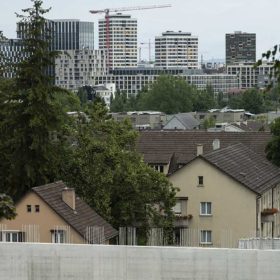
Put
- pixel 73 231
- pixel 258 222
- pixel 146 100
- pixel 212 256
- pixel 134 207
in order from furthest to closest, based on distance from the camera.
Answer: pixel 146 100 → pixel 258 222 → pixel 134 207 → pixel 73 231 → pixel 212 256

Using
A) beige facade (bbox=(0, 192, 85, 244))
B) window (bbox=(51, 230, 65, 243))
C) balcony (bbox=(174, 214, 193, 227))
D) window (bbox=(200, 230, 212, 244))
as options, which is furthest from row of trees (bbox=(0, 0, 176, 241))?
window (bbox=(51, 230, 65, 243))

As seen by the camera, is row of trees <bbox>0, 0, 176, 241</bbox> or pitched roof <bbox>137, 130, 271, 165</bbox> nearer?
row of trees <bbox>0, 0, 176, 241</bbox>

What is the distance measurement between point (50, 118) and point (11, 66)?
10.0 ft

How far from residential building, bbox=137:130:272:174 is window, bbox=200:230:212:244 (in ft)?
33.5

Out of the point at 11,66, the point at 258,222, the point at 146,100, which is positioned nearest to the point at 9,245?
the point at 11,66

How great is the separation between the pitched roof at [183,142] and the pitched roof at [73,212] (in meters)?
21.1

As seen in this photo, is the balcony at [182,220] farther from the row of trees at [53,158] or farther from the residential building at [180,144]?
the residential building at [180,144]

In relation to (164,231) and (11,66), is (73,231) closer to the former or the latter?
(164,231)

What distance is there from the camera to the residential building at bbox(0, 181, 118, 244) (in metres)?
36.2

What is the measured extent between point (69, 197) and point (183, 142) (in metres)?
27.7

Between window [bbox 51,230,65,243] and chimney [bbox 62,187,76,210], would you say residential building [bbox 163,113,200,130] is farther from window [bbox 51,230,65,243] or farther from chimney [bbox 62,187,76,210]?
window [bbox 51,230,65,243]

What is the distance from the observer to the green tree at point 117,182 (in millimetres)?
42719

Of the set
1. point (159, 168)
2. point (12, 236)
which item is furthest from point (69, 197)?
point (159, 168)

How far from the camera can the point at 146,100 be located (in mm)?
192875
